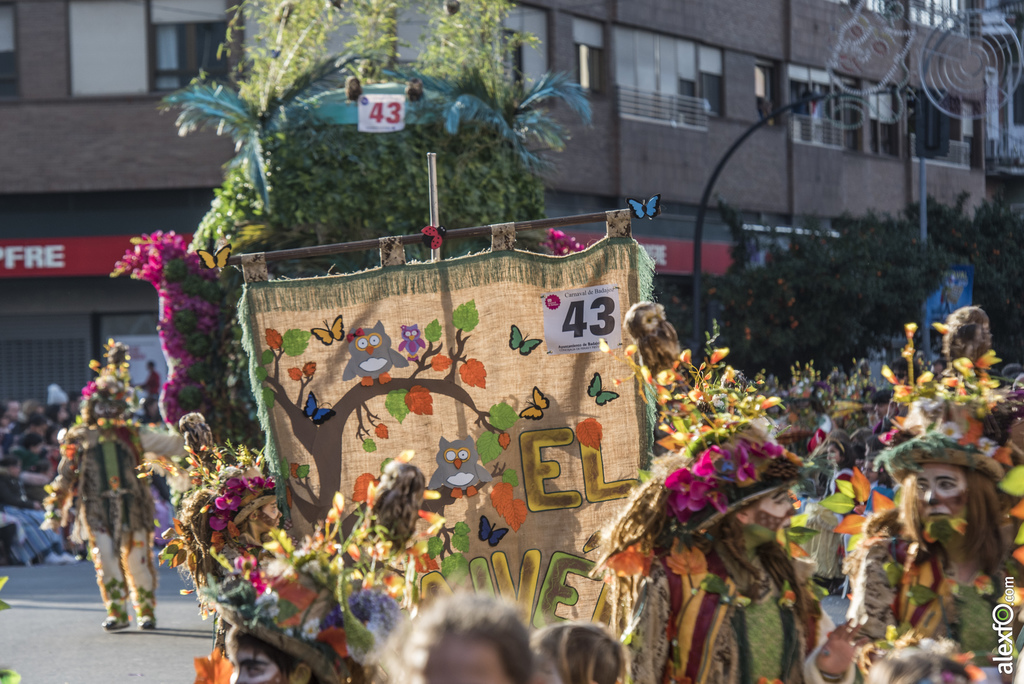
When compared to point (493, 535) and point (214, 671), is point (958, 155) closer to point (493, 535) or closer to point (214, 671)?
point (493, 535)

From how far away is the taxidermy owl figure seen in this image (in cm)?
498

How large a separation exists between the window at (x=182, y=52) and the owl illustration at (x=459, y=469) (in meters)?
18.1

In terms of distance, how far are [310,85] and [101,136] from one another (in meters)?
12.0

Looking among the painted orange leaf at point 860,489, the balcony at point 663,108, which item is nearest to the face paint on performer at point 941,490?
the painted orange leaf at point 860,489

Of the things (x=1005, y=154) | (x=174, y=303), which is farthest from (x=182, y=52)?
(x=1005, y=154)

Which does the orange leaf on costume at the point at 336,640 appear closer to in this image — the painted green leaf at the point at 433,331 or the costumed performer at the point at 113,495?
the painted green leaf at the point at 433,331

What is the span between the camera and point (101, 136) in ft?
72.7

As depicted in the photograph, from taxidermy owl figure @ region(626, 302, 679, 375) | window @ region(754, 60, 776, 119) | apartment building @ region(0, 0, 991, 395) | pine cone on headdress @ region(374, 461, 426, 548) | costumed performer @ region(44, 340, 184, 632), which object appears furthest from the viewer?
window @ region(754, 60, 776, 119)

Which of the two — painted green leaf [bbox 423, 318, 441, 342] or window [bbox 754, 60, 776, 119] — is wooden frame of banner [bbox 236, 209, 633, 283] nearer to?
painted green leaf [bbox 423, 318, 441, 342]

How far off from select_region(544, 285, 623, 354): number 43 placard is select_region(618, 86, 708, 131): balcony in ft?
65.6

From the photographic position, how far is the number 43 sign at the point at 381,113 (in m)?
11.0

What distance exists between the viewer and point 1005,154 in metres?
37.8

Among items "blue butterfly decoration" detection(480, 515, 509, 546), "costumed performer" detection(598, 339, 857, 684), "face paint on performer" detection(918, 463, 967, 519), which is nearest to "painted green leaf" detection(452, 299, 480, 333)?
"blue butterfly decoration" detection(480, 515, 509, 546)

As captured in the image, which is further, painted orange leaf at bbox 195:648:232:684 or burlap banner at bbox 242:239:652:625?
burlap banner at bbox 242:239:652:625
